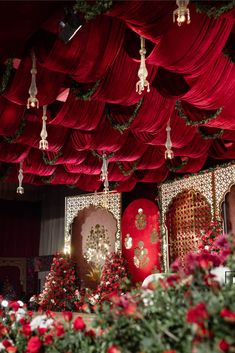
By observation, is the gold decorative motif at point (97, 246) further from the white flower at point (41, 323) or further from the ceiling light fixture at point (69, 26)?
the white flower at point (41, 323)

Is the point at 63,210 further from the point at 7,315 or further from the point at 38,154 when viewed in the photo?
the point at 7,315

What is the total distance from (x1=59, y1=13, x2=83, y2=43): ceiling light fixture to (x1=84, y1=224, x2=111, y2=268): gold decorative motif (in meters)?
8.83

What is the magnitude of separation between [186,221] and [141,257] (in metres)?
1.72

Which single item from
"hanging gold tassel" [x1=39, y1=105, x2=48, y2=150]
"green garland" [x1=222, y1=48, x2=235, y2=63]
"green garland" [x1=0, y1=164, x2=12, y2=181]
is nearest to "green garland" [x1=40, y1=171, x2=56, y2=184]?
"green garland" [x1=0, y1=164, x2=12, y2=181]

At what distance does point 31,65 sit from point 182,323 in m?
4.20

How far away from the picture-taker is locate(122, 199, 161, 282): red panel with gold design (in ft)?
38.0

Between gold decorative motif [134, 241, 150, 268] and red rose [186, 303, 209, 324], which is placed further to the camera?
gold decorative motif [134, 241, 150, 268]

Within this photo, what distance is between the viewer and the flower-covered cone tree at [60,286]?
11.9 metres

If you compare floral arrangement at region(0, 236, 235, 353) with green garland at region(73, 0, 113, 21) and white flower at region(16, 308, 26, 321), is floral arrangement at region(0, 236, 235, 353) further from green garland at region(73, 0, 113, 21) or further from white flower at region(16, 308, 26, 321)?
green garland at region(73, 0, 113, 21)

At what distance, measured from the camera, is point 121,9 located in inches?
158

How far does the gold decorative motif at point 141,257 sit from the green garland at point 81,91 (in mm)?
6684

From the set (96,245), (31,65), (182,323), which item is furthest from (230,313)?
(96,245)

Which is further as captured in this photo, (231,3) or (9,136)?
(9,136)

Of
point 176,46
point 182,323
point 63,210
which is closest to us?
point 182,323
